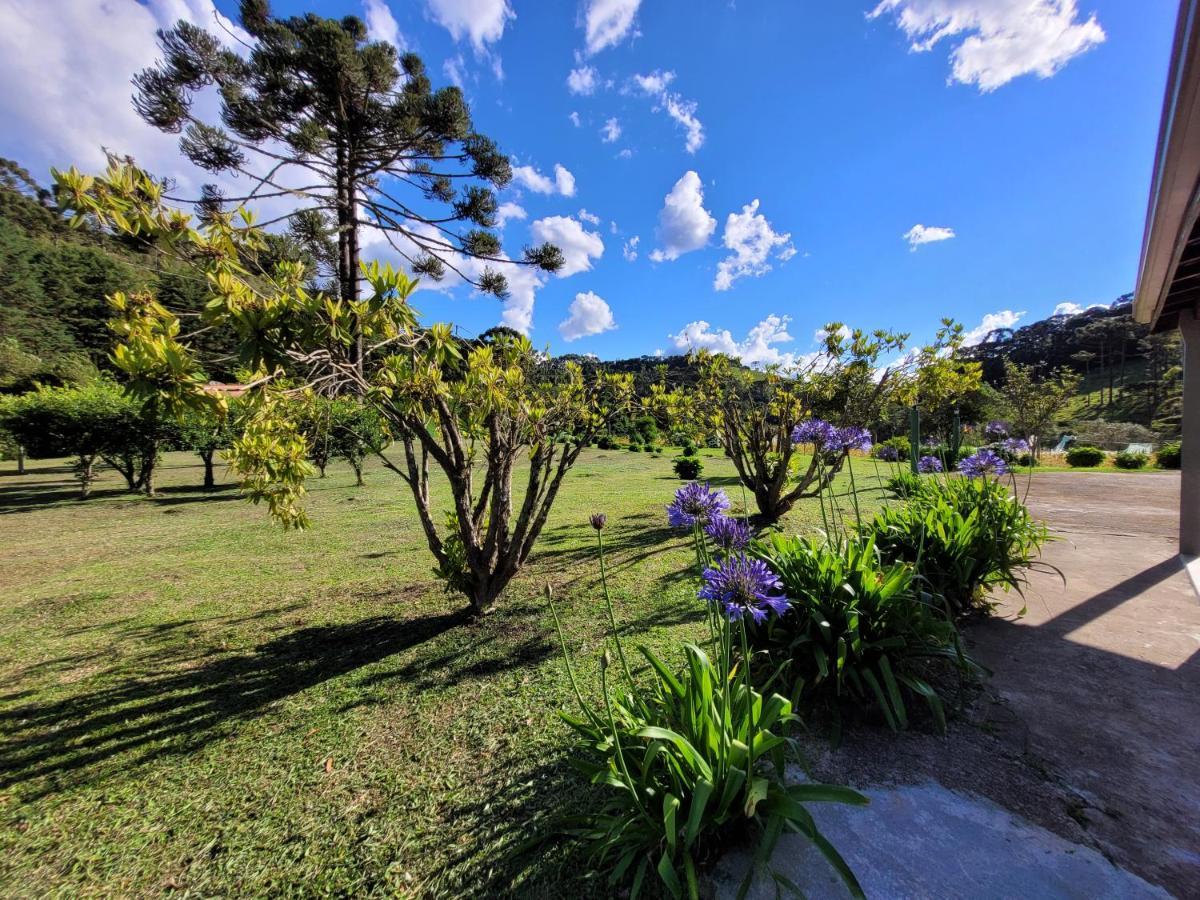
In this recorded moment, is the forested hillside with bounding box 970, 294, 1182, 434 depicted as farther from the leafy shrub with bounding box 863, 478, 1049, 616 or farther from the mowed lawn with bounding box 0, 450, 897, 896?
the mowed lawn with bounding box 0, 450, 897, 896

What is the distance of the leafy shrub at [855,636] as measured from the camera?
2.17 m

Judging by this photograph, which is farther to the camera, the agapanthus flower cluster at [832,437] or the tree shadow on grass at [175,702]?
the agapanthus flower cluster at [832,437]

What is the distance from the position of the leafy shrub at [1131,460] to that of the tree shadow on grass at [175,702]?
20489mm

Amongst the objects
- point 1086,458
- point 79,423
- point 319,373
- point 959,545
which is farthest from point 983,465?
point 1086,458

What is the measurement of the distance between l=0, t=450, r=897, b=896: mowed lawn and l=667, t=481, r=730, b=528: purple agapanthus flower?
3.92 ft

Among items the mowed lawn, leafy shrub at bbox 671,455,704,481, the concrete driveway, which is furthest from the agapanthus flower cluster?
leafy shrub at bbox 671,455,704,481

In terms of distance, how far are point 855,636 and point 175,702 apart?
3919 mm

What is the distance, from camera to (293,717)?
2.54m

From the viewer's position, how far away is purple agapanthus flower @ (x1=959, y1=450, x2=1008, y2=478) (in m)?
3.71

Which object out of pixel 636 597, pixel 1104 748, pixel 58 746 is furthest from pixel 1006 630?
pixel 58 746

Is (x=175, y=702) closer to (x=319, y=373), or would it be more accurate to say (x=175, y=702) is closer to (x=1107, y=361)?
(x=319, y=373)

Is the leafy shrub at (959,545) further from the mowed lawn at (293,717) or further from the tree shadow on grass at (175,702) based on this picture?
the tree shadow on grass at (175,702)

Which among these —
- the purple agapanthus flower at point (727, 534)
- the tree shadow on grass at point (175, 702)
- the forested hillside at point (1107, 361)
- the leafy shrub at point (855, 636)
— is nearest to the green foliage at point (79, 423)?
the tree shadow on grass at point (175, 702)

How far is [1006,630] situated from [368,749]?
3.97 meters
